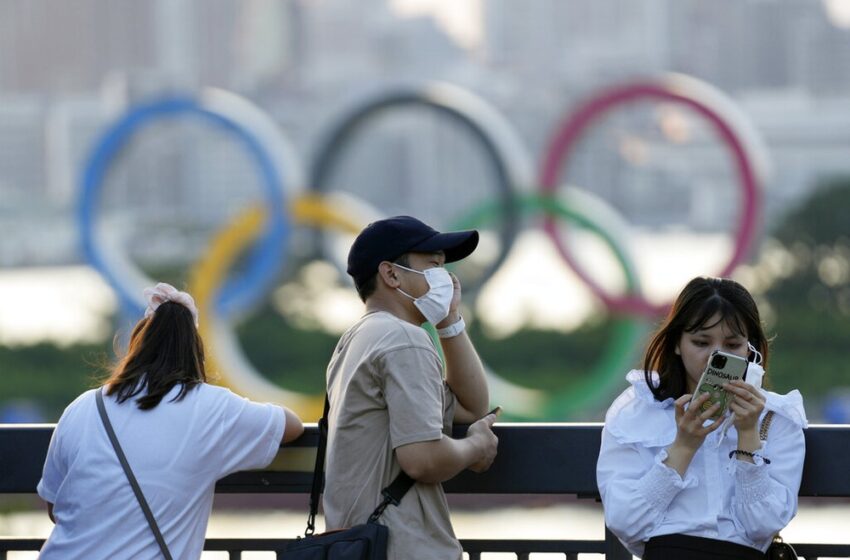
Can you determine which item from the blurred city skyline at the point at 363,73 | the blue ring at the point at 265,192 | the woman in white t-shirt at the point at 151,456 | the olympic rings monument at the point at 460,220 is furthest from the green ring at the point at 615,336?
the woman in white t-shirt at the point at 151,456

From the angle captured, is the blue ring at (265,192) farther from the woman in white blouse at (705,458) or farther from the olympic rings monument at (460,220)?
the woman in white blouse at (705,458)

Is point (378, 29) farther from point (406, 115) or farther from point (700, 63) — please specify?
point (700, 63)

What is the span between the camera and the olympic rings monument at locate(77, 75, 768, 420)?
1728cm

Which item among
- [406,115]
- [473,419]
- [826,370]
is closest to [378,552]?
[473,419]

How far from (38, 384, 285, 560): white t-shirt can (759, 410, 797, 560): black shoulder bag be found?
3.96 ft

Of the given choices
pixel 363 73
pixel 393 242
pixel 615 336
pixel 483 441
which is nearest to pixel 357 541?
pixel 483 441

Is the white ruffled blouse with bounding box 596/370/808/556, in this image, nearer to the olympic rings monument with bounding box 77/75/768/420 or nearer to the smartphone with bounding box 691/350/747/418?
the smartphone with bounding box 691/350/747/418

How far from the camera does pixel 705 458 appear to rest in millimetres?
3211

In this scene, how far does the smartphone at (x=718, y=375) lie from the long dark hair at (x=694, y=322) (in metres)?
0.19

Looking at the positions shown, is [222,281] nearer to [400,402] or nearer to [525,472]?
[525,472]

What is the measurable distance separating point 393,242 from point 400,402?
468 millimetres

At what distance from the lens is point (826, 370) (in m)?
21.2

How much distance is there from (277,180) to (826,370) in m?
9.33

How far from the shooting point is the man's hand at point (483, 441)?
331 cm
